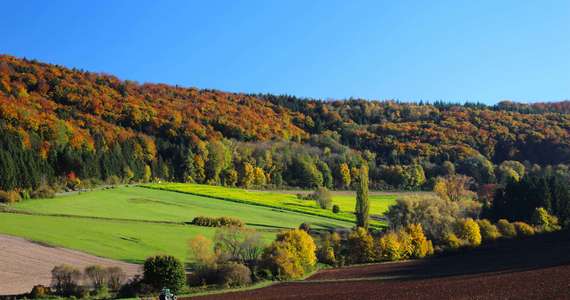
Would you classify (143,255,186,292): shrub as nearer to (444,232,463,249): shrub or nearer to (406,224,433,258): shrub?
(406,224,433,258): shrub

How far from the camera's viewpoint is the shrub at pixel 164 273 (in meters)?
57.2

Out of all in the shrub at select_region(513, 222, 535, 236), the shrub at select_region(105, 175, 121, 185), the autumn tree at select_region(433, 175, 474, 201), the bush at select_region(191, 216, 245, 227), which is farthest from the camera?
the autumn tree at select_region(433, 175, 474, 201)

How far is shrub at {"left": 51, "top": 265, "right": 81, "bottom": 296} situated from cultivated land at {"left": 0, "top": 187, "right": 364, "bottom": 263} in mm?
13739

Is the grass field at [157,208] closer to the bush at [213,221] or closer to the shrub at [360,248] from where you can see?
the bush at [213,221]

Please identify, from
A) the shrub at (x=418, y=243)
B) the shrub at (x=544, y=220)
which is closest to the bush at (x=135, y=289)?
the shrub at (x=418, y=243)

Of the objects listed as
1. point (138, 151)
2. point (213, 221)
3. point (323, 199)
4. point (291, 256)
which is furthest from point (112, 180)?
point (291, 256)

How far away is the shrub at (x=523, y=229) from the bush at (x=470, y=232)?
842 cm

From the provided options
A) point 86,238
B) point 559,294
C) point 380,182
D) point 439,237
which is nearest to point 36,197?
point 86,238

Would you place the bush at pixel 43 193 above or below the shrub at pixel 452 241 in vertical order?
above

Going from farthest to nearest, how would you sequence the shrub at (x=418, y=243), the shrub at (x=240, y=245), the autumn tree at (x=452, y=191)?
the autumn tree at (x=452, y=191) < the shrub at (x=418, y=243) < the shrub at (x=240, y=245)

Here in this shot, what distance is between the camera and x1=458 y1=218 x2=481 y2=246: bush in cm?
9000

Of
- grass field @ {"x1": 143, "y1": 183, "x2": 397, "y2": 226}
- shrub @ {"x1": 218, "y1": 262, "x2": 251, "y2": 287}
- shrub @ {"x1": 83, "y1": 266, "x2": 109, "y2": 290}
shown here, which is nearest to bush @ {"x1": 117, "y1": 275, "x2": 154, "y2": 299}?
shrub @ {"x1": 83, "y1": 266, "x2": 109, "y2": 290}

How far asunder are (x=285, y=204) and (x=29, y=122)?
62.6 meters

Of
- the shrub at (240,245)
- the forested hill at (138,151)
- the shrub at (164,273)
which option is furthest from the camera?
the forested hill at (138,151)
